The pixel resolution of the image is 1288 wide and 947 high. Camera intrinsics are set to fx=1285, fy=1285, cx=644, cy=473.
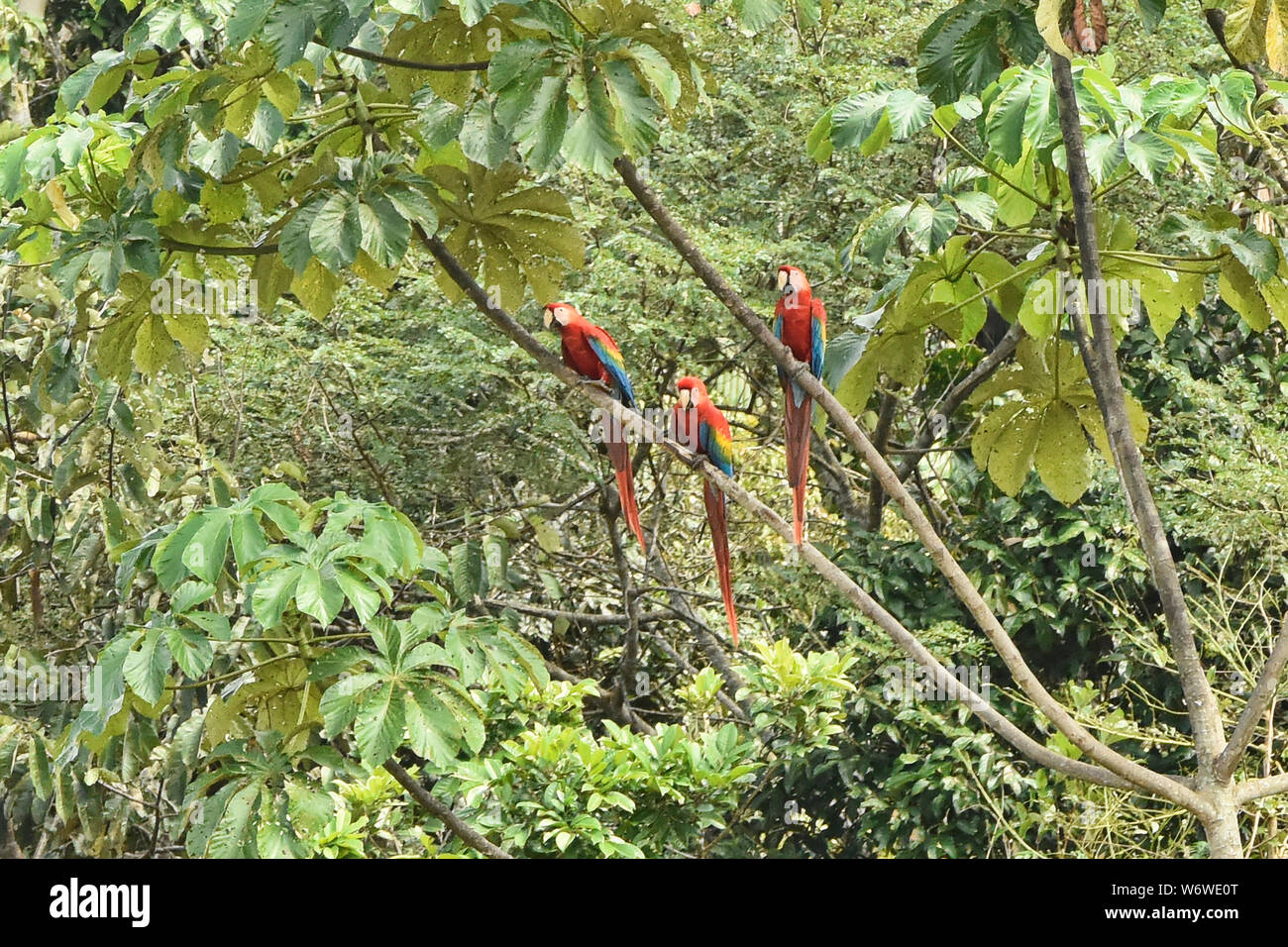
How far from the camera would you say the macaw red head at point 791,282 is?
2900 mm

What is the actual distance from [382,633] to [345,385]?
2515 millimetres

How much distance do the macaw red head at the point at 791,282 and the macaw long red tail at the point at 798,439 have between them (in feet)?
1.38

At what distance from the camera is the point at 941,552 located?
1909mm

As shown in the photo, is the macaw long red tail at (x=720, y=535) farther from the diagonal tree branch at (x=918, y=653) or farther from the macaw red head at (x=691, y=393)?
the diagonal tree branch at (x=918, y=653)

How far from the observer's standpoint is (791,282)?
2.92m

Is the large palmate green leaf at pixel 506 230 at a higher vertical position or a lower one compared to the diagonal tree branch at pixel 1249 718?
higher

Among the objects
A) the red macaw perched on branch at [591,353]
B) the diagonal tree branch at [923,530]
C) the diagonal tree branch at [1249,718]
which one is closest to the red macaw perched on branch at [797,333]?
the red macaw perched on branch at [591,353]

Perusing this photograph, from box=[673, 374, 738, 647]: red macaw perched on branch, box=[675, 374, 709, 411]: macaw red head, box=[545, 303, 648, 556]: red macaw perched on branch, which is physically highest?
box=[545, 303, 648, 556]: red macaw perched on branch

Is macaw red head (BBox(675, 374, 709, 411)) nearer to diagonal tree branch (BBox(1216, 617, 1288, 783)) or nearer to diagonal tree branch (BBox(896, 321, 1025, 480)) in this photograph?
diagonal tree branch (BBox(896, 321, 1025, 480))

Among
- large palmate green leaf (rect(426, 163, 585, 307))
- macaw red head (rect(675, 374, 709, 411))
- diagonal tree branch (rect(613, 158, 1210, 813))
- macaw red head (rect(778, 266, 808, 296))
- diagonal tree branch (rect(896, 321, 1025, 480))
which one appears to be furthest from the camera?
diagonal tree branch (rect(896, 321, 1025, 480))

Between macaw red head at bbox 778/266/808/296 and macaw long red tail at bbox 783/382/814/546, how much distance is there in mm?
A: 422

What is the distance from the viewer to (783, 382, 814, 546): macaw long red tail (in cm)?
244

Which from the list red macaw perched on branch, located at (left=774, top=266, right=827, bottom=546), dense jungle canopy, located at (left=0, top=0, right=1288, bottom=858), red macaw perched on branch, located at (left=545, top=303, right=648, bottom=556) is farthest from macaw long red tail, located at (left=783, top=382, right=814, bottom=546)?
red macaw perched on branch, located at (left=545, top=303, right=648, bottom=556)
